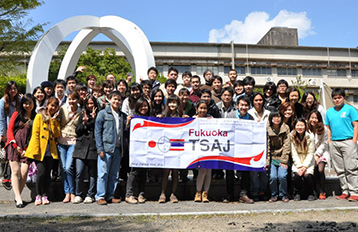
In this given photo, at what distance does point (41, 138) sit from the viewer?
5957 mm

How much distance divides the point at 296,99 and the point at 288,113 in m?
0.47

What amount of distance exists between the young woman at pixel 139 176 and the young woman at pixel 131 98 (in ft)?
0.56

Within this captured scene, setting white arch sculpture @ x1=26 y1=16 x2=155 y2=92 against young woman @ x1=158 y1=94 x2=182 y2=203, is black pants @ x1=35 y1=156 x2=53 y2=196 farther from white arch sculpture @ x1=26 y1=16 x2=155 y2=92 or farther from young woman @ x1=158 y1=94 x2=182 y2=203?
white arch sculpture @ x1=26 y1=16 x2=155 y2=92

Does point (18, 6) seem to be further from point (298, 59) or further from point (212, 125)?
point (298, 59)

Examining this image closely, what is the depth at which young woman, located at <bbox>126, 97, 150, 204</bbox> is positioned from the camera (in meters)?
6.15

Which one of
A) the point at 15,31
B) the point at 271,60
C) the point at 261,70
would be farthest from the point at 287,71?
the point at 15,31

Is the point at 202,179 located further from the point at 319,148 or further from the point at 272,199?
Result: the point at 319,148

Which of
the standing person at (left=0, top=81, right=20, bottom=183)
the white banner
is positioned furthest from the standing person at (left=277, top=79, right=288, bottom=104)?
Answer: the standing person at (left=0, top=81, right=20, bottom=183)

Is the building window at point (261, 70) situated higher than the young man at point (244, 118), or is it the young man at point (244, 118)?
the building window at point (261, 70)

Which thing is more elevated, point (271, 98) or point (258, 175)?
point (271, 98)

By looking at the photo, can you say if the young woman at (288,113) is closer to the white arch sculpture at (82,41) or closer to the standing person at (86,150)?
the standing person at (86,150)

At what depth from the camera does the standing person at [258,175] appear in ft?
21.1

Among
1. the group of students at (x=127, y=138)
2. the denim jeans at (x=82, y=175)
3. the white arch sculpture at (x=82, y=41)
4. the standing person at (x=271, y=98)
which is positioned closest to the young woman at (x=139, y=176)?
the group of students at (x=127, y=138)

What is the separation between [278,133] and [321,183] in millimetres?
1338
